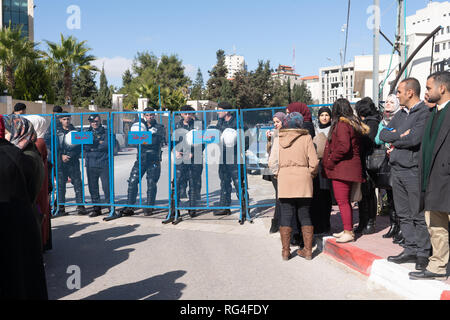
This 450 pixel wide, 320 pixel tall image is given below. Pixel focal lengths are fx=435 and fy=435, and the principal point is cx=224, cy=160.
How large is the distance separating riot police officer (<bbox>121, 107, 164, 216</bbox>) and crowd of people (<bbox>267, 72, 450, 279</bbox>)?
2.56m

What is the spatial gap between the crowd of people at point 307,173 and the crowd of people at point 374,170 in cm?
1

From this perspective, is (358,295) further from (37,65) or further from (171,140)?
(37,65)

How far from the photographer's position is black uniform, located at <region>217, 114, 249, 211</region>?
8.02m

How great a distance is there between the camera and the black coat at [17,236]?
2.96 meters

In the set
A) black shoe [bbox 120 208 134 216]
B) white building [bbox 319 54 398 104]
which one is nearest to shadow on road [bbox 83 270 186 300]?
black shoe [bbox 120 208 134 216]

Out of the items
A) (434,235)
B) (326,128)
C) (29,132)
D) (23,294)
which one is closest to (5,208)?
(23,294)

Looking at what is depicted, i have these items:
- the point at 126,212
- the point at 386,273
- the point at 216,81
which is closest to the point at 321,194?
the point at 386,273

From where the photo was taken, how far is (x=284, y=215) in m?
5.61

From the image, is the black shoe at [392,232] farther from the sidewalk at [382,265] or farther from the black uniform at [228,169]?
the black uniform at [228,169]

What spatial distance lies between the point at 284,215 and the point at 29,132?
322 cm

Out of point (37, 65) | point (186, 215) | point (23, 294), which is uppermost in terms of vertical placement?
point (37, 65)

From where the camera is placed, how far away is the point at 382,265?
4734mm

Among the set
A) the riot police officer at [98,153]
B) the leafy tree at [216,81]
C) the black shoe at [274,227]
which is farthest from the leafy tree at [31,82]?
the leafy tree at [216,81]

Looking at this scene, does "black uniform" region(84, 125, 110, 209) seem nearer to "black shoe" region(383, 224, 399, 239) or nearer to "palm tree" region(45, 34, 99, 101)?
"black shoe" region(383, 224, 399, 239)
